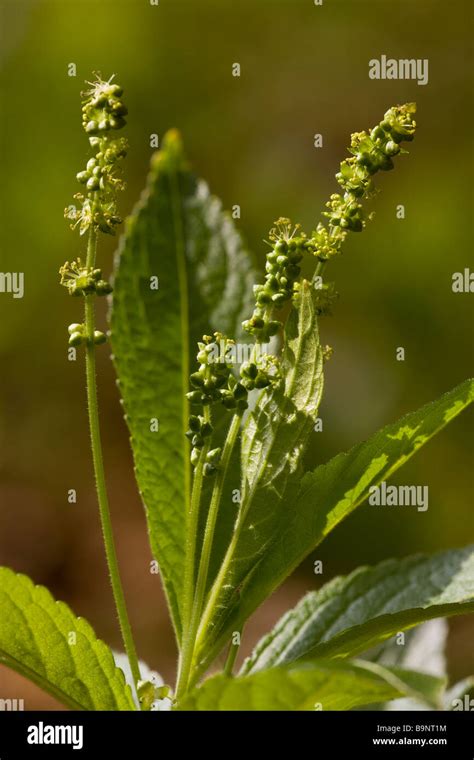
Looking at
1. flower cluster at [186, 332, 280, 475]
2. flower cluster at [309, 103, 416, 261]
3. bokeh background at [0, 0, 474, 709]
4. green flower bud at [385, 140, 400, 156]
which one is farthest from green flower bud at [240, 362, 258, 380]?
bokeh background at [0, 0, 474, 709]

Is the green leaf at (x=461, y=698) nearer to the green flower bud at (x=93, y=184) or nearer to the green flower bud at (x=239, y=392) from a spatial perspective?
the green flower bud at (x=239, y=392)

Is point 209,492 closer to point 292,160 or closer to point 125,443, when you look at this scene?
point 125,443

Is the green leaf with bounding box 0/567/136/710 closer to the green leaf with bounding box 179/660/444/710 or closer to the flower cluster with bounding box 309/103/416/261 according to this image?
the green leaf with bounding box 179/660/444/710

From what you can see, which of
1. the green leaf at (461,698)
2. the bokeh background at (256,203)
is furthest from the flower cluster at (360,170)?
the bokeh background at (256,203)

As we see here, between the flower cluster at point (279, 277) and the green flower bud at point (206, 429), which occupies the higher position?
the flower cluster at point (279, 277)
